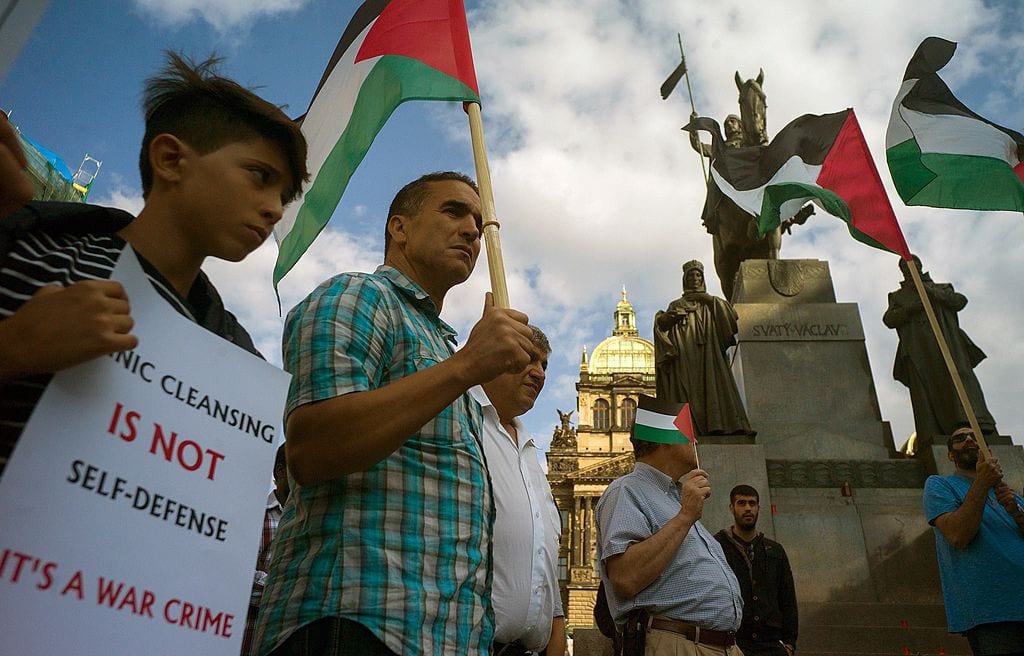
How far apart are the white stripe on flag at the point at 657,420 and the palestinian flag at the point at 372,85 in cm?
200

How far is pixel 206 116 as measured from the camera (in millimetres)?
1479

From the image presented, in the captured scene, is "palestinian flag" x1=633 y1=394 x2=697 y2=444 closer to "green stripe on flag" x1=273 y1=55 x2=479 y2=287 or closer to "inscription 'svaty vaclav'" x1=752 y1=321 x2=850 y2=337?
"green stripe on flag" x1=273 y1=55 x2=479 y2=287

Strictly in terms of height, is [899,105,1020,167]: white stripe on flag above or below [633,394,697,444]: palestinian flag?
above

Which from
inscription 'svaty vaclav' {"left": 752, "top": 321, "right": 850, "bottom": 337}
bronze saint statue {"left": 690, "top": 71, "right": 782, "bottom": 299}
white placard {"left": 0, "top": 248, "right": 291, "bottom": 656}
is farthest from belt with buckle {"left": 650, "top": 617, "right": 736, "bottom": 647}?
bronze saint statue {"left": 690, "top": 71, "right": 782, "bottom": 299}

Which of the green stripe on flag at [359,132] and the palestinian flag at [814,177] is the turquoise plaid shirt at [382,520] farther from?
the palestinian flag at [814,177]

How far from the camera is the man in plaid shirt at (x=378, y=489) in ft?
4.74

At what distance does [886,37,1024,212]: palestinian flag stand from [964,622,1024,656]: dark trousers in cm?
325

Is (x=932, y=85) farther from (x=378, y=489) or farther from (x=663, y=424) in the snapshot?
(x=378, y=489)

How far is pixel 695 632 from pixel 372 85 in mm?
2544

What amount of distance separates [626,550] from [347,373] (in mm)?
2058

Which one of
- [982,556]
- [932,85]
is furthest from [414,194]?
[932,85]

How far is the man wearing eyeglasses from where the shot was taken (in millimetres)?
3836

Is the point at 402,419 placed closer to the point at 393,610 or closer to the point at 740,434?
the point at 393,610

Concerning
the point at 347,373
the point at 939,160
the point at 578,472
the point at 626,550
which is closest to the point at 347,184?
the point at 347,373
